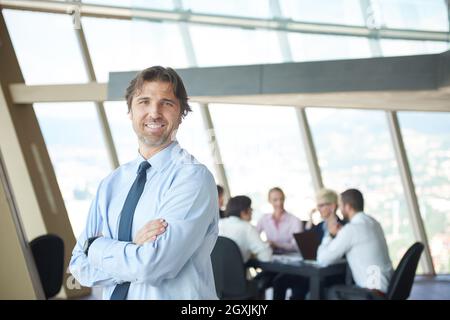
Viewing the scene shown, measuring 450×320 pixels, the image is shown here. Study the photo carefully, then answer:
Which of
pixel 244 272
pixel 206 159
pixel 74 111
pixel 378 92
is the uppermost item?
pixel 74 111

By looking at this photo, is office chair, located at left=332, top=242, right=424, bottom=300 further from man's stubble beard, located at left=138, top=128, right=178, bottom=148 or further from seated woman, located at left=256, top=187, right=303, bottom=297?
man's stubble beard, located at left=138, top=128, right=178, bottom=148

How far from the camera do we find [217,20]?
3281 mm

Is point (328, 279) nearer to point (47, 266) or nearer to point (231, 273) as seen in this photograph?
point (231, 273)

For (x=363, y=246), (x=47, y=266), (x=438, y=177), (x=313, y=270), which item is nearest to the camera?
(x=438, y=177)

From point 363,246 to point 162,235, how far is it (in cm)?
251

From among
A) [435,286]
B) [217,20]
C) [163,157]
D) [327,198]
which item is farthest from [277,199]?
[163,157]

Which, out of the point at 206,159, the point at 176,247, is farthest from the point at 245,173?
the point at 176,247

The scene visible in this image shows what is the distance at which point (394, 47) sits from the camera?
121 inches

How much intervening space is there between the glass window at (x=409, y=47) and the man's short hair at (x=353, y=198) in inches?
37.2

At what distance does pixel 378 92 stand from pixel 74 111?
167cm

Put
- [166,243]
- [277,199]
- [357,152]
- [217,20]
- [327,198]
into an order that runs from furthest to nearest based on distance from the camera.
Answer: [357,152], [277,199], [327,198], [217,20], [166,243]

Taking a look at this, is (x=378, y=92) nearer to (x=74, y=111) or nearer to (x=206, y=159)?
(x=206, y=159)

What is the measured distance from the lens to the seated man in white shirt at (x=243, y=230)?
13.9 ft

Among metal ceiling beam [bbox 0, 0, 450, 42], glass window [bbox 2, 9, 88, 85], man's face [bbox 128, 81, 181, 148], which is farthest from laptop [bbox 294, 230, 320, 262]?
man's face [bbox 128, 81, 181, 148]
